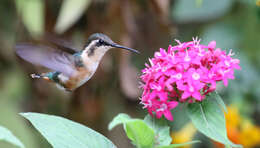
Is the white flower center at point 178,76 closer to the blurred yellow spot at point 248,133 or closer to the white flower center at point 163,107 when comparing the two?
the white flower center at point 163,107

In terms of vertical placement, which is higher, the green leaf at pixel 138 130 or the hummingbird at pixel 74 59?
the hummingbird at pixel 74 59

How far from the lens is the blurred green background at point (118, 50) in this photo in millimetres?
2131

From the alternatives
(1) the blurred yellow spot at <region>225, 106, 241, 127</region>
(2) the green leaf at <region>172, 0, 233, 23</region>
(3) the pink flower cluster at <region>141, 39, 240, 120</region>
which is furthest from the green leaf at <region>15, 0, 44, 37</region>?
(3) the pink flower cluster at <region>141, 39, 240, 120</region>

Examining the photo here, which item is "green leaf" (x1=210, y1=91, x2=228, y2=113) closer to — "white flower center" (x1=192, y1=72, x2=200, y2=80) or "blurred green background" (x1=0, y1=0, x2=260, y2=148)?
"white flower center" (x1=192, y1=72, x2=200, y2=80)

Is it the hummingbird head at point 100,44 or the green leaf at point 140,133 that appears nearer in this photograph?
the green leaf at point 140,133

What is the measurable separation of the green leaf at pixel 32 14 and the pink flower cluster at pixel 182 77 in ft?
3.99

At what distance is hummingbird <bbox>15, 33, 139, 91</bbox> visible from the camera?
45.7 inches

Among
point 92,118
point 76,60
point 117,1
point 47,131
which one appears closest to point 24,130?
point 92,118

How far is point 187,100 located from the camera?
96 cm

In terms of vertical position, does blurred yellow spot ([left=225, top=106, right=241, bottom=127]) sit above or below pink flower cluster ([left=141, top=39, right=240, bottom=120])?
below

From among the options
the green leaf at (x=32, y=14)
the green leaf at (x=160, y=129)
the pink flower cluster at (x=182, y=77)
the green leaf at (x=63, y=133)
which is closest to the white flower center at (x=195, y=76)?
the pink flower cluster at (x=182, y=77)

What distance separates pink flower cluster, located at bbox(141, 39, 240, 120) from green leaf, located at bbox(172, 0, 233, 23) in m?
1.30

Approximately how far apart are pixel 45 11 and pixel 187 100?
1.53 meters

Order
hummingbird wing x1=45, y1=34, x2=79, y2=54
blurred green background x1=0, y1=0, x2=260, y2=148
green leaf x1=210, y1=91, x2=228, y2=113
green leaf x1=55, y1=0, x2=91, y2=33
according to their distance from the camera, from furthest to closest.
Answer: blurred green background x1=0, y1=0, x2=260, y2=148 → green leaf x1=55, y1=0, x2=91, y2=33 → hummingbird wing x1=45, y1=34, x2=79, y2=54 → green leaf x1=210, y1=91, x2=228, y2=113
